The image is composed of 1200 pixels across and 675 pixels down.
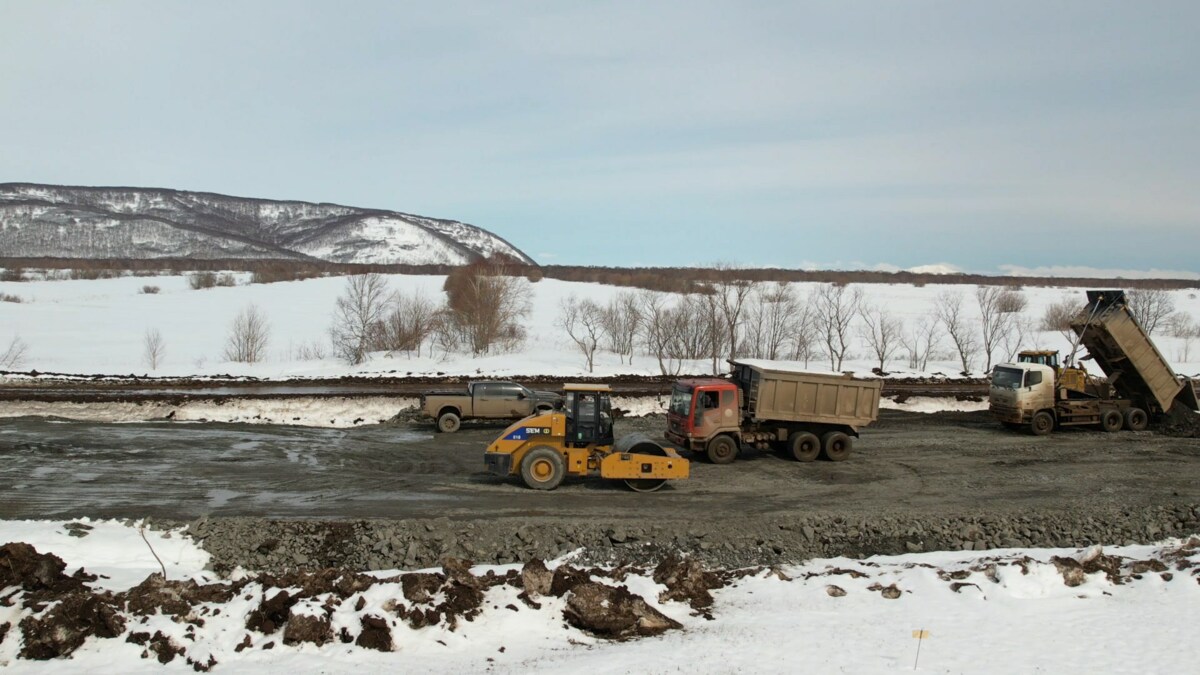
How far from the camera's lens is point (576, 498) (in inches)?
623

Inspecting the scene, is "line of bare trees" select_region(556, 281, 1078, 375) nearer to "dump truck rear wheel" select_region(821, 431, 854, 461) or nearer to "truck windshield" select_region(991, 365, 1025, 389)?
"truck windshield" select_region(991, 365, 1025, 389)

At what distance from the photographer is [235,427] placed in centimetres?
2406

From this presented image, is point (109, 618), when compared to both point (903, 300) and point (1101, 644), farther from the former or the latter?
point (903, 300)

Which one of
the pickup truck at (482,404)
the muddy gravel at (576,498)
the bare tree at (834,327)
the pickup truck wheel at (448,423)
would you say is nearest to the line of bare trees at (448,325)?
the bare tree at (834,327)

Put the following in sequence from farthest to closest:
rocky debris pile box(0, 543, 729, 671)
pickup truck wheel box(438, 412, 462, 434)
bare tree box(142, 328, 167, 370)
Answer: bare tree box(142, 328, 167, 370) → pickup truck wheel box(438, 412, 462, 434) → rocky debris pile box(0, 543, 729, 671)

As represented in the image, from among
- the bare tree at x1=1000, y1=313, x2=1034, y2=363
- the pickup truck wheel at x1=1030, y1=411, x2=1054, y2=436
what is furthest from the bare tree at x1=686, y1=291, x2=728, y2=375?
the pickup truck wheel at x1=1030, y1=411, x2=1054, y2=436

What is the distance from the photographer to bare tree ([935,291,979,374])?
4500cm

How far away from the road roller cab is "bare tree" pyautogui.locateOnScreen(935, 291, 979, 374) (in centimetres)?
3020

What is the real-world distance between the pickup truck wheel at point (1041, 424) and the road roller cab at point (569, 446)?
1345 centimetres

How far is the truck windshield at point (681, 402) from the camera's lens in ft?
62.6

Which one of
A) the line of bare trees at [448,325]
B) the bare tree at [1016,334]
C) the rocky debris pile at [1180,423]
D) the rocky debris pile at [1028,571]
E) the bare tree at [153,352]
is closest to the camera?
the rocky debris pile at [1028,571]

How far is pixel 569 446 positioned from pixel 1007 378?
15115 millimetres

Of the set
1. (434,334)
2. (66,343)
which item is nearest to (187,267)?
(66,343)

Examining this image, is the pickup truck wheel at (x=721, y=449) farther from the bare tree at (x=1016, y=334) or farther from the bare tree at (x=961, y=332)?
the bare tree at (x=1016, y=334)
